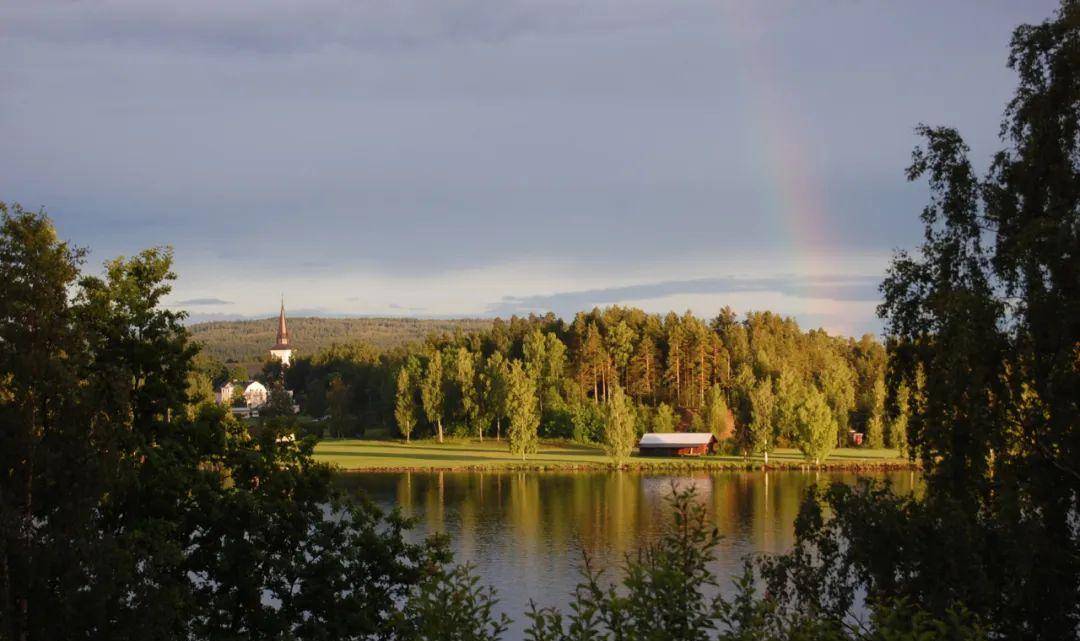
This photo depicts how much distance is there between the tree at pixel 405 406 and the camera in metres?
87.5

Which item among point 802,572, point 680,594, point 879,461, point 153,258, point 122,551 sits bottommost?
point 879,461

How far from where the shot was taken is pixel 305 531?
16047 mm

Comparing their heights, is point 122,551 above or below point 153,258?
below

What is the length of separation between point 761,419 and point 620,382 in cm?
2959

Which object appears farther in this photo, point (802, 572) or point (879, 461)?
point (879, 461)

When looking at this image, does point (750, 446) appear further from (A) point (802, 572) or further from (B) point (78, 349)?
(B) point (78, 349)

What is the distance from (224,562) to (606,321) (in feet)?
294

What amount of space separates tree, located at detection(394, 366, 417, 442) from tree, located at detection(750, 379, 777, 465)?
2986 centimetres

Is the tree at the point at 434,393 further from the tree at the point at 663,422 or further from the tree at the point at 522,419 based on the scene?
the tree at the point at 663,422

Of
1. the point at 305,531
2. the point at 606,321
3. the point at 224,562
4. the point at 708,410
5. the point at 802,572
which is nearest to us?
the point at 224,562

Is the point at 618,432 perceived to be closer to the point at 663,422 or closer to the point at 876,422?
the point at 663,422

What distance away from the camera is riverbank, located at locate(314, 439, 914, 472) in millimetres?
69438

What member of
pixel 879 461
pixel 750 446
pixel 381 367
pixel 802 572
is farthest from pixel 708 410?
pixel 802 572

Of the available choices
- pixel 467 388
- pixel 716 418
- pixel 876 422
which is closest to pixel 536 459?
pixel 467 388
